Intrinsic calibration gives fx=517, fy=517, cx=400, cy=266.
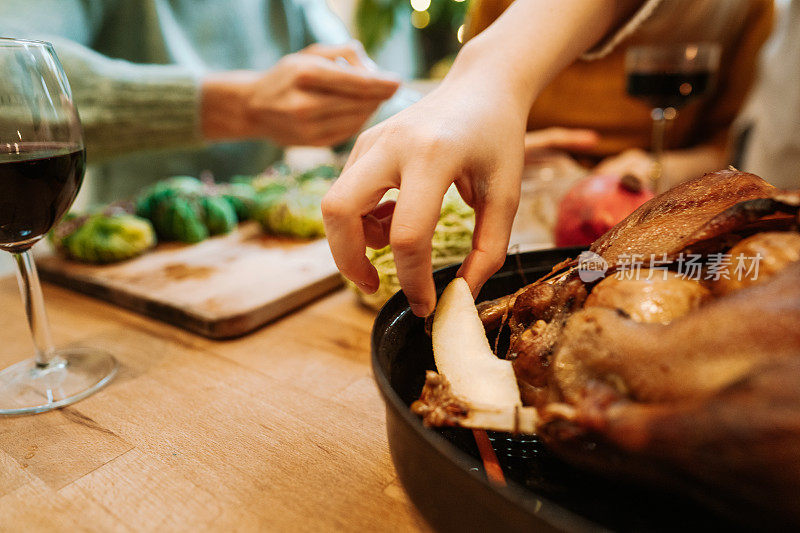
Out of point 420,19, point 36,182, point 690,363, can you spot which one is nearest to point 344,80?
point 36,182

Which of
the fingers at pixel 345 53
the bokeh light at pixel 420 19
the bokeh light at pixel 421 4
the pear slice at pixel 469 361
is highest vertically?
the bokeh light at pixel 421 4

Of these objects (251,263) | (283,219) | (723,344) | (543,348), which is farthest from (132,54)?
(723,344)

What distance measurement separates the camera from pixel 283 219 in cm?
126

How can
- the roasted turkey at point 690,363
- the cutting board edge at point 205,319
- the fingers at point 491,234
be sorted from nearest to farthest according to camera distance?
the roasted turkey at point 690,363 → the fingers at point 491,234 → the cutting board edge at point 205,319

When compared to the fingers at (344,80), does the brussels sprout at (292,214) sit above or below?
below

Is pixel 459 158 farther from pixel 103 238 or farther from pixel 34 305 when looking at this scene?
pixel 103 238

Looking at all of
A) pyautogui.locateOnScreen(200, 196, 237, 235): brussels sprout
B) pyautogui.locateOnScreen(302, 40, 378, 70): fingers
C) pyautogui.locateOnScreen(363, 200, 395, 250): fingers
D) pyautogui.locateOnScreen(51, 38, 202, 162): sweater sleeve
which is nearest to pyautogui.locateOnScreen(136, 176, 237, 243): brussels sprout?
pyautogui.locateOnScreen(200, 196, 237, 235): brussels sprout

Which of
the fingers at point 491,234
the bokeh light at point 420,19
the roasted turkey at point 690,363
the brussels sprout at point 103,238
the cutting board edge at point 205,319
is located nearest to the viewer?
the roasted turkey at point 690,363

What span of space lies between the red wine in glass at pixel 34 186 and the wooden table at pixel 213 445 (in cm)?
23

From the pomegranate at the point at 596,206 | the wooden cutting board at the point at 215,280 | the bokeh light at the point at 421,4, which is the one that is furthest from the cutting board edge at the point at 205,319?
the bokeh light at the point at 421,4

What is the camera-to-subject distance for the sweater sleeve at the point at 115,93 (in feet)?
4.25

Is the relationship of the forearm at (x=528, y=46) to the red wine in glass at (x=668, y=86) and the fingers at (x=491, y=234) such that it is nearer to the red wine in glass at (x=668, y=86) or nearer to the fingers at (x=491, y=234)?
the fingers at (x=491, y=234)

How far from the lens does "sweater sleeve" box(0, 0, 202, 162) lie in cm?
130

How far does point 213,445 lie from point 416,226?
0.34 m
